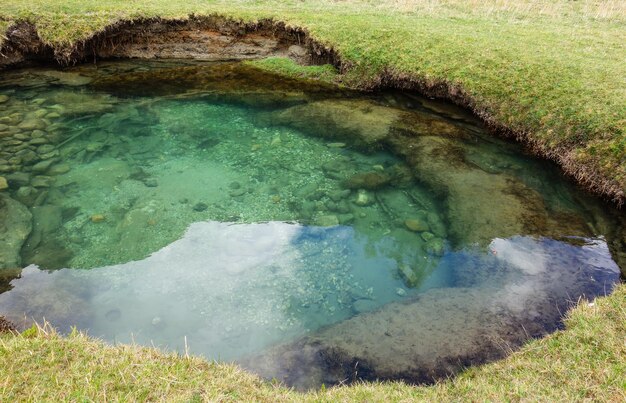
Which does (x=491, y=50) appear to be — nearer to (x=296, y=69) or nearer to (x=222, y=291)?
(x=296, y=69)

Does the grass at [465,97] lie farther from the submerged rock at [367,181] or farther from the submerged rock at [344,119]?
the submerged rock at [367,181]

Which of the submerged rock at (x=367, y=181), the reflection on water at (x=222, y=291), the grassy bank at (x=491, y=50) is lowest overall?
the reflection on water at (x=222, y=291)

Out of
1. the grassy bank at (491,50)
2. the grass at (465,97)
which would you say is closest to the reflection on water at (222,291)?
the grass at (465,97)

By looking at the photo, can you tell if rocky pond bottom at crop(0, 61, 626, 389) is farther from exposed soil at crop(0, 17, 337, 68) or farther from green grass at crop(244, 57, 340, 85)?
exposed soil at crop(0, 17, 337, 68)

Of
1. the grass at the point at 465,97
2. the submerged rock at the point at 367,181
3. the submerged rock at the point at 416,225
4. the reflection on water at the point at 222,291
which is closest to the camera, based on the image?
the grass at the point at 465,97

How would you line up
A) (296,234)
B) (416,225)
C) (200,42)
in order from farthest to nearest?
(200,42) < (416,225) < (296,234)

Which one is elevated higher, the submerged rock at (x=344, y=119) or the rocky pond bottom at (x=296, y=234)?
the submerged rock at (x=344, y=119)

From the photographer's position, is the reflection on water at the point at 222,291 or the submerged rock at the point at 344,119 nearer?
the reflection on water at the point at 222,291

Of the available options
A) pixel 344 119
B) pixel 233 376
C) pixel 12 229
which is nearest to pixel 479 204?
pixel 344 119
